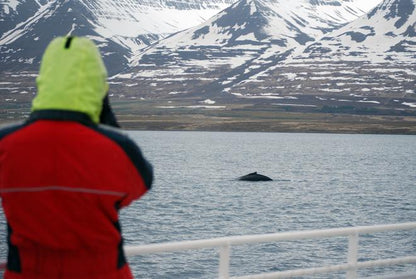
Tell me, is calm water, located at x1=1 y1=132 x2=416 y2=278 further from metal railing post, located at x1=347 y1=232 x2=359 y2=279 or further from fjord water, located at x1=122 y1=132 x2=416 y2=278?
metal railing post, located at x1=347 y1=232 x2=359 y2=279

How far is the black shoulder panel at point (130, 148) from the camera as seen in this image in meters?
4.02

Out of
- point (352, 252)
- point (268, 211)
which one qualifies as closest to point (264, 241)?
point (352, 252)

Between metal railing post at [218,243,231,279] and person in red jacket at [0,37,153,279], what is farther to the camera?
metal railing post at [218,243,231,279]

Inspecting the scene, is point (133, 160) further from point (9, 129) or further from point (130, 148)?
point (9, 129)

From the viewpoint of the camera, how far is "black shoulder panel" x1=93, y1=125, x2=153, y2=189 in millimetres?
4016

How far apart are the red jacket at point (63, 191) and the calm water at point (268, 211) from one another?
28732 millimetres

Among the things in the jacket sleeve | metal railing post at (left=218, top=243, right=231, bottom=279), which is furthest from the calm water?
the jacket sleeve

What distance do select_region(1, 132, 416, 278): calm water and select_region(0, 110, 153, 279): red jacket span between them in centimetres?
2873

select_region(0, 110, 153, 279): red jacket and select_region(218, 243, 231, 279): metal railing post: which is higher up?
select_region(0, 110, 153, 279): red jacket

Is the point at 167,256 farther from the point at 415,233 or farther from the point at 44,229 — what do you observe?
the point at 44,229

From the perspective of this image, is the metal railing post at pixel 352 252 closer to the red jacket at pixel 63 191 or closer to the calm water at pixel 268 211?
the red jacket at pixel 63 191

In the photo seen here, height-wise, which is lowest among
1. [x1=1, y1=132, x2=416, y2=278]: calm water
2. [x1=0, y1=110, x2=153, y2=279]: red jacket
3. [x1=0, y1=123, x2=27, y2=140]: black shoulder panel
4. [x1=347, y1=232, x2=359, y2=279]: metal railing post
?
[x1=1, y1=132, x2=416, y2=278]: calm water

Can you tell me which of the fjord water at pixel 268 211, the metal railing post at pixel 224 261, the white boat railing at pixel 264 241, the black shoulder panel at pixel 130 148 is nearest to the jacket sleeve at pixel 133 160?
the black shoulder panel at pixel 130 148

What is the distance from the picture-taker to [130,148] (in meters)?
4.05
